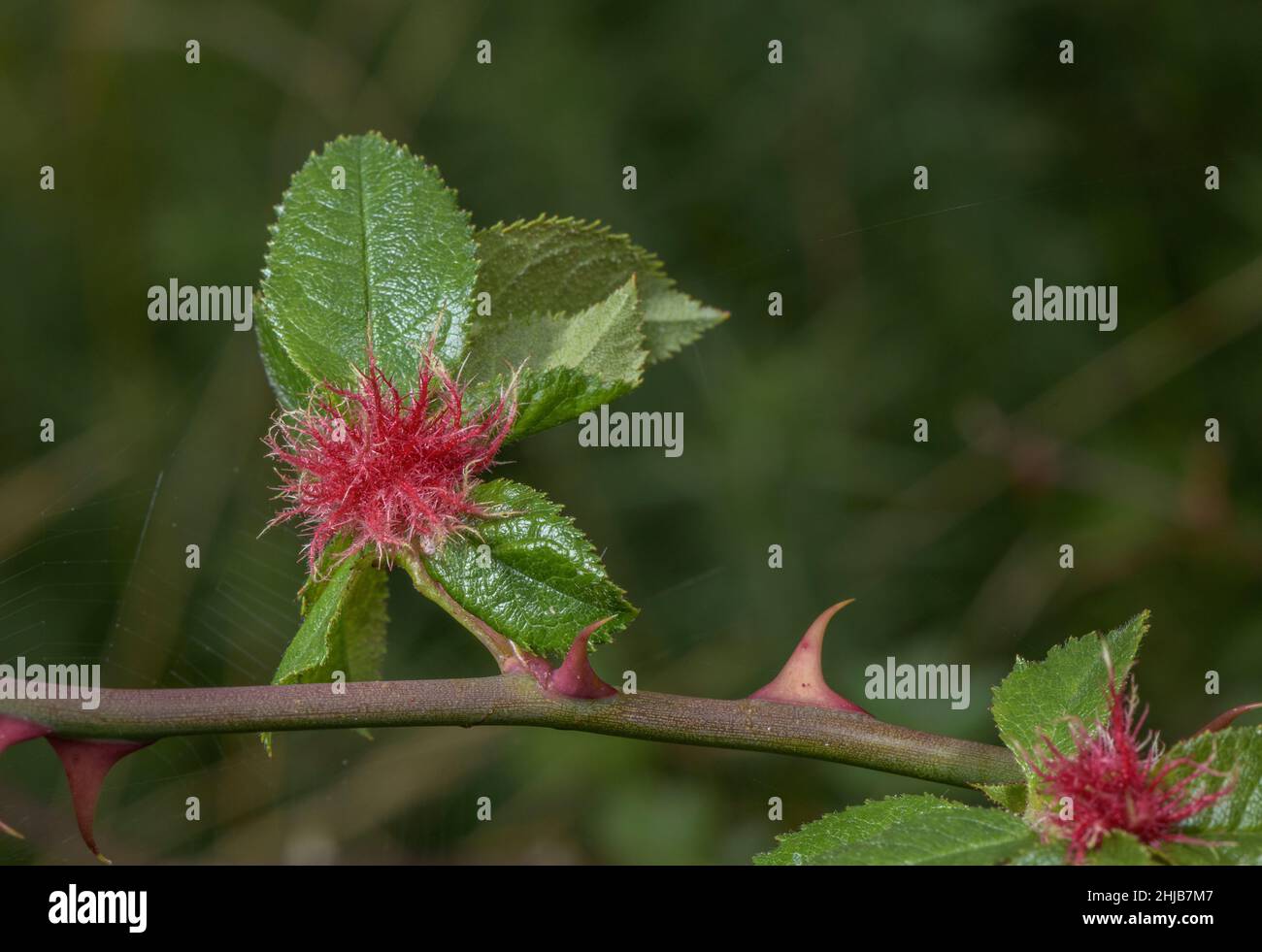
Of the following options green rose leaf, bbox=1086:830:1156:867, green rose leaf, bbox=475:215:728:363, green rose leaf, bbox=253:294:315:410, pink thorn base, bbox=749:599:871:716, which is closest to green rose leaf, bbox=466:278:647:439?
green rose leaf, bbox=475:215:728:363

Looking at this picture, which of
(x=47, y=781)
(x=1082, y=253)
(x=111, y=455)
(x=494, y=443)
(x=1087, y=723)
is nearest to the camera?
(x=1087, y=723)

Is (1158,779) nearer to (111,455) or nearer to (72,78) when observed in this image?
(111,455)

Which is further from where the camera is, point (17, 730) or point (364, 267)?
point (364, 267)

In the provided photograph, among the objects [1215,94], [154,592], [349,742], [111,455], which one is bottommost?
[349,742]

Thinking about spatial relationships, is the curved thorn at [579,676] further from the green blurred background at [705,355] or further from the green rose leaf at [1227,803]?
the green blurred background at [705,355]

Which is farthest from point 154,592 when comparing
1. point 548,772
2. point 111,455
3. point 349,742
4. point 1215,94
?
point 1215,94

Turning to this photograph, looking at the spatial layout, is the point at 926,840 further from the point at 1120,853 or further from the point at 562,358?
the point at 562,358

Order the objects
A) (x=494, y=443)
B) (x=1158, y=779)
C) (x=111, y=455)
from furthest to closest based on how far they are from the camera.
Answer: (x=111, y=455), (x=494, y=443), (x=1158, y=779)

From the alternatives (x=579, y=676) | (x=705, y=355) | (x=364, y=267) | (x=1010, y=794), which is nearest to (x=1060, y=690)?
(x=1010, y=794)
